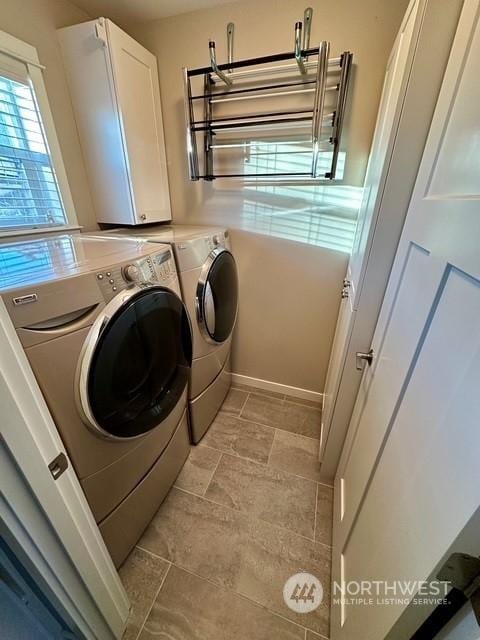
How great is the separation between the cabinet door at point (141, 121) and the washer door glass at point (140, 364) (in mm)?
830

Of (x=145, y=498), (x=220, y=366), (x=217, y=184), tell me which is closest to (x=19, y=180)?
(x=217, y=184)

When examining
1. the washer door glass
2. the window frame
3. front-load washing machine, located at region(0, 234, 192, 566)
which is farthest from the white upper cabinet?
the washer door glass

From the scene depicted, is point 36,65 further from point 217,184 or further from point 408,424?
point 408,424

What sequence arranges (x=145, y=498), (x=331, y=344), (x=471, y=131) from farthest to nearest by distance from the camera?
(x=331, y=344) → (x=145, y=498) → (x=471, y=131)

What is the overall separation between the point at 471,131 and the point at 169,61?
174 cm

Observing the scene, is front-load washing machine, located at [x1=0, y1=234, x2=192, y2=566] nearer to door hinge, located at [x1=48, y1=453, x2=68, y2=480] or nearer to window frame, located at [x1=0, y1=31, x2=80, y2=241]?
door hinge, located at [x1=48, y1=453, x2=68, y2=480]

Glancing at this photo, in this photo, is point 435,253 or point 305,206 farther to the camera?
point 305,206

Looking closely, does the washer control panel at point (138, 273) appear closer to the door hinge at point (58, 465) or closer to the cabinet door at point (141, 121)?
the door hinge at point (58, 465)

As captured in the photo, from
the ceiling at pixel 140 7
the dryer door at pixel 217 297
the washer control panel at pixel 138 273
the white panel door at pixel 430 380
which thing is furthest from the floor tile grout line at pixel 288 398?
the ceiling at pixel 140 7

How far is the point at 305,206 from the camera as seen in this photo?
1.56 metres

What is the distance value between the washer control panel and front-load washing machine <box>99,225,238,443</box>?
0.09 meters

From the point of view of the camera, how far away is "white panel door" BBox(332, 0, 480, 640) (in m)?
0.39

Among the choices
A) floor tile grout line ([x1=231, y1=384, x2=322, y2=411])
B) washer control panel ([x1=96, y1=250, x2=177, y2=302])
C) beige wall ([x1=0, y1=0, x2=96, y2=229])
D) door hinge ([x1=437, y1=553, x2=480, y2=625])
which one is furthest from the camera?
floor tile grout line ([x1=231, y1=384, x2=322, y2=411])

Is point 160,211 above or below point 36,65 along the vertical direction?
below
